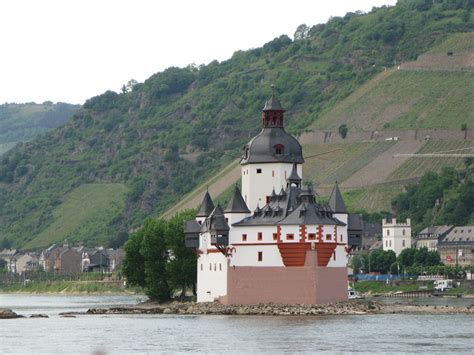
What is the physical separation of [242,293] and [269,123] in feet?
47.6

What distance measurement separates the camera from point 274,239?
382 feet

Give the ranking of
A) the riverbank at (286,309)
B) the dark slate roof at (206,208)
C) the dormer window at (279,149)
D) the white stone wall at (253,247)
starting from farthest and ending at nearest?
the dark slate roof at (206,208) < the dormer window at (279,149) < the white stone wall at (253,247) < the riverbank at (286,309)

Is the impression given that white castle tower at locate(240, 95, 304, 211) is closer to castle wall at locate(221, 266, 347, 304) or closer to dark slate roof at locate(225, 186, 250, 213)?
dark slate roof at locate(225, 186, 250, 213)

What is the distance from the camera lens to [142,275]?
5438 inches

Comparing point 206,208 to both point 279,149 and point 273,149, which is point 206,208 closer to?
point 273,149

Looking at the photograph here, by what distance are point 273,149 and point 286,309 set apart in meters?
14.7

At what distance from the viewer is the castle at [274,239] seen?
11575cm

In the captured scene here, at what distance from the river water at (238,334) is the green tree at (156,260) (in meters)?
14.7

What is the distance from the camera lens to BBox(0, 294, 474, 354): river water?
89.2 m

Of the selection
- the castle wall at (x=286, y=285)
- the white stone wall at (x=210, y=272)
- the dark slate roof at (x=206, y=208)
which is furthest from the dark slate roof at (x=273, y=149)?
the castle wall at (x=286, y=285)

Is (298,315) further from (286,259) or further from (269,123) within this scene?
(269,123)

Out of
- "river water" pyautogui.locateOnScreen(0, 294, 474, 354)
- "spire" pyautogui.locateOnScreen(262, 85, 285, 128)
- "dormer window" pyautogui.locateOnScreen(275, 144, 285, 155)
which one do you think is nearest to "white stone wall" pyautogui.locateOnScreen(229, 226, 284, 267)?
"river water" pyautogui.locateOnScreen(0, 294, 474, 354)

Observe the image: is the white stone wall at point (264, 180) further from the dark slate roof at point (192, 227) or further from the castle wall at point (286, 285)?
the castle wall at point (286, 285)

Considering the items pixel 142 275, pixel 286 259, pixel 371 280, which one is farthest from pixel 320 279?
pixel 371 280
